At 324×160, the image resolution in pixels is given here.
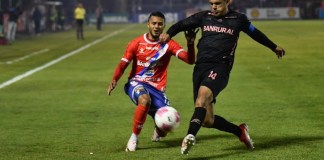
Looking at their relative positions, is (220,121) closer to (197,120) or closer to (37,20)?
(197,120)

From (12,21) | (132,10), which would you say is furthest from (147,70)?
(132,10)

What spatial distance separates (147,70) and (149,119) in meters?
2.81

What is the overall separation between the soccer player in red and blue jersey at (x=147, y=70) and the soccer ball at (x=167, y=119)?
0.19 meters

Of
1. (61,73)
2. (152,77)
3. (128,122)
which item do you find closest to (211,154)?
(152,77)

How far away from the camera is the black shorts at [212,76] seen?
28.9 ft

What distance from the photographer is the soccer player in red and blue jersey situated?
9422 millimetres


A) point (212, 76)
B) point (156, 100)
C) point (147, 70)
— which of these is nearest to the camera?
point (212, 76)

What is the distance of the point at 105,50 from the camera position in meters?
31.9

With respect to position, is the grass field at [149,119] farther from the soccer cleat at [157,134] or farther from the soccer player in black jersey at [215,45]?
the soccer player in black jersey at [215,45]

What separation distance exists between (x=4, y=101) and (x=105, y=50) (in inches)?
671

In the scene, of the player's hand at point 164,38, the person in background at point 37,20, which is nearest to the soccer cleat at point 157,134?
the player's hand at point 164,38

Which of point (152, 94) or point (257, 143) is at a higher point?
point (152, 94)

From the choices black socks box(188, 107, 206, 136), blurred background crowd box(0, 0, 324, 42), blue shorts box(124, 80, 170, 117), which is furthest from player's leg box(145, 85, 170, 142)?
blurred background crowd box(0, 0, 324, 42)

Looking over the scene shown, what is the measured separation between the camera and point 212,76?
8.86 meters
